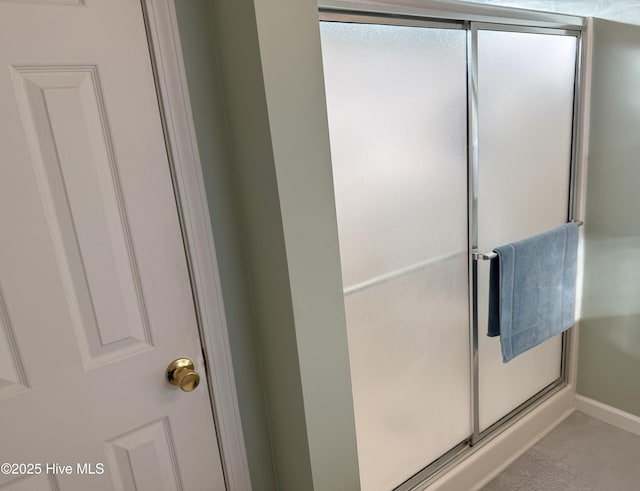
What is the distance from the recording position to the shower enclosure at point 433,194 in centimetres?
134

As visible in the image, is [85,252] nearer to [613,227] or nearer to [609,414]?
[613,227]

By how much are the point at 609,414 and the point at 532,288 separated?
899 millimetres

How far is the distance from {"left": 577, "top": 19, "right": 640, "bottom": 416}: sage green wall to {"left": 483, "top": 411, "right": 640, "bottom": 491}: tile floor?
17 cm

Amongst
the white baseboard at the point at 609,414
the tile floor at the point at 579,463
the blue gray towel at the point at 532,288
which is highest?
the blue gray towel at the point at 532,288

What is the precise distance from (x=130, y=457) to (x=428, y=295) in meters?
1.04

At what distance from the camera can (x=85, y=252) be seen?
3.20 ft

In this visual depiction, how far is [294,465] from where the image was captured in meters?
1.25

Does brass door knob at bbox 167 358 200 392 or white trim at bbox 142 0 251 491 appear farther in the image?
brass door knob at bbox 167 358 200 392

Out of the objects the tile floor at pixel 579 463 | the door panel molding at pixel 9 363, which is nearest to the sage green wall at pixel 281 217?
the door panel molding at pixel 9 363

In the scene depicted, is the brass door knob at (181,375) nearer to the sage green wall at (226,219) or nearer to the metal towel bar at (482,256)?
the sage green wall at (226,219)

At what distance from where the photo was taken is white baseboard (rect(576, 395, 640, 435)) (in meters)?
2.10

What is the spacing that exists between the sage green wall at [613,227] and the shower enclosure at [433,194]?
104 mm

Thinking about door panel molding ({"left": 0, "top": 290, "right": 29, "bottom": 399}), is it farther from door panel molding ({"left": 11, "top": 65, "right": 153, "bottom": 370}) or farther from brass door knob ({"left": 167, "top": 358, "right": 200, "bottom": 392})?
brass door knob ({"left": 167, "top": 358, "right": 200, "bottom": 392})

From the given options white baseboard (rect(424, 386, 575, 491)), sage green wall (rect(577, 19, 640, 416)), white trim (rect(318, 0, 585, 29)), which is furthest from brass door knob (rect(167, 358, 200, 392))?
sage green wall (rect(577, 19, 640, 416))
